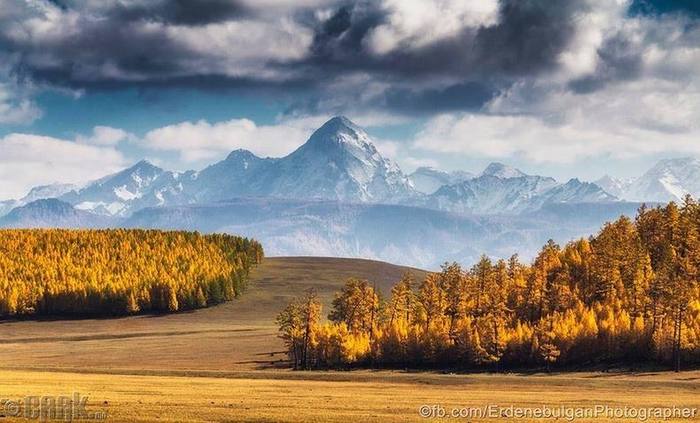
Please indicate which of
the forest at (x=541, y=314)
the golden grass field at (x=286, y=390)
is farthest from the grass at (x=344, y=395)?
the forest at (x=541, y=314)

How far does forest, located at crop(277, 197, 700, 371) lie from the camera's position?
13512 centimetres

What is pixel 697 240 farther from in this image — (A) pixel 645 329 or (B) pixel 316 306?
(B) pixel 316 306

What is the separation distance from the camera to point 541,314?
507 ft

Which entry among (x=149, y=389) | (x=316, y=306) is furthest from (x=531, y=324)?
(x=149, y=389)

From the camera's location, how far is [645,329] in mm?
136125

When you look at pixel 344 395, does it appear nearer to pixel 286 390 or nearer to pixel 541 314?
pixel 286 390

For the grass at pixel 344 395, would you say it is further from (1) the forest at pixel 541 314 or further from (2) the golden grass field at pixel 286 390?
(1) the forest at pixel 541 314

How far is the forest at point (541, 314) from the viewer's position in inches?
5320

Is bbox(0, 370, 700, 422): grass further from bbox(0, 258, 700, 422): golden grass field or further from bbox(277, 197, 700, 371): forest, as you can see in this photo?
bbox(277, 197, 700, 371): forest

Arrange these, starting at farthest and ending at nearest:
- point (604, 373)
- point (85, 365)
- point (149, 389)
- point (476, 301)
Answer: point (476, 301) < point (85, 365) < point (604, 373) < point (149, 389)

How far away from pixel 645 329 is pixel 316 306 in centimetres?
5939

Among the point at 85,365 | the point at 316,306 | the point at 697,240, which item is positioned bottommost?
the point at 85,365

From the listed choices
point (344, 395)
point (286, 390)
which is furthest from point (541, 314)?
point (344, 395)

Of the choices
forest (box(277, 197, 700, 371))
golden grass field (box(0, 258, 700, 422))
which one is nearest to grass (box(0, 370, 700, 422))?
golden grass field (box(0, 258, 700, 422))
